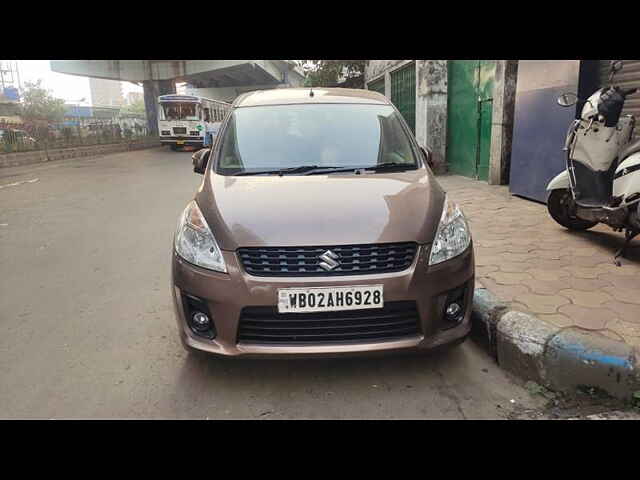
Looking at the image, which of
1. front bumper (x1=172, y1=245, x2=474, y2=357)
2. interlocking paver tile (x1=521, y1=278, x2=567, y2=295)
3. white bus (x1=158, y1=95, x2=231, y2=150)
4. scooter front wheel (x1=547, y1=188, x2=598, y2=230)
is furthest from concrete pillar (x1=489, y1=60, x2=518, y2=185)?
white bus (x1=158, y1=95, x2=231, y2=150)

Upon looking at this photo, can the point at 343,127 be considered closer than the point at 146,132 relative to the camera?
Yes

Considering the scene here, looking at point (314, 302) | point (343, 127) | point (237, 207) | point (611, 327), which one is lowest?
point (611, 327)

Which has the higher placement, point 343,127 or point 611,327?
point 343,127

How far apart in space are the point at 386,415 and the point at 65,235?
5602mm

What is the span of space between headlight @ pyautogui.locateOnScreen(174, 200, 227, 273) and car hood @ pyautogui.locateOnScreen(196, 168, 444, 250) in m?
0.05

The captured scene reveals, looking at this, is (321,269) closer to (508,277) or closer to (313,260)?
(313,260)

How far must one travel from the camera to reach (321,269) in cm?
251

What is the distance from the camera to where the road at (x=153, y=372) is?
8.36ft

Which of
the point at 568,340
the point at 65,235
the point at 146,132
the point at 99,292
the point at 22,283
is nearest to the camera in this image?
the point at 568,340

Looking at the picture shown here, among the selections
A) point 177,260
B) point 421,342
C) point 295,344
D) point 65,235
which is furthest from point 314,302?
point 65,235

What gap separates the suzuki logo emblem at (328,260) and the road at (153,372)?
2.36ft

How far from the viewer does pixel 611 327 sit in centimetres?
289
